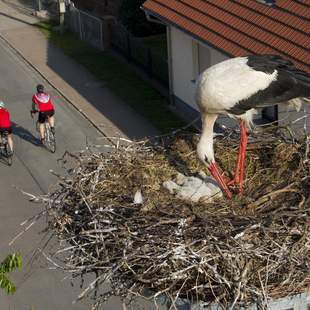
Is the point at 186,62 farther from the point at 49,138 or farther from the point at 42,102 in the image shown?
the point at 49,138

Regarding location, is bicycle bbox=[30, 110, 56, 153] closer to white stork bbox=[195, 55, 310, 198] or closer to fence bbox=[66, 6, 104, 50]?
fence bbox=[66, 6, 104, 50]

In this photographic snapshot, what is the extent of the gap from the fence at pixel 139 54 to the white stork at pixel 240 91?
38.8ft

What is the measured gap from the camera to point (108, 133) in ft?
62.2

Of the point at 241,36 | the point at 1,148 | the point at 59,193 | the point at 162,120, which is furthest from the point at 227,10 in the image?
the point at 59,193

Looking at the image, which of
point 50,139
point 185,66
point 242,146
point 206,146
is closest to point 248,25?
point 185,66

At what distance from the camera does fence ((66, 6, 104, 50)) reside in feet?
82.1

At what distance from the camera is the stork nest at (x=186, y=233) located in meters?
6.78

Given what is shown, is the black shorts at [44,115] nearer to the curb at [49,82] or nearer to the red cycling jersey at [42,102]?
the red cycling jersey at [42,102]

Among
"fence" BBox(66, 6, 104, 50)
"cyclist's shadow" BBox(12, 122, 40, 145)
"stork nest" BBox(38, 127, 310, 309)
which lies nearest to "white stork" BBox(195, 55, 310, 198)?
"stork nest" BBox(38, 127, 310, 309)

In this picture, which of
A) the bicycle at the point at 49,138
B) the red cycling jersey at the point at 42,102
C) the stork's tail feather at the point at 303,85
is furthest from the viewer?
the bicycle at the point at 49,138

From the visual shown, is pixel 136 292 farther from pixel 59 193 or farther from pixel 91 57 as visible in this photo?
pixel 91 57

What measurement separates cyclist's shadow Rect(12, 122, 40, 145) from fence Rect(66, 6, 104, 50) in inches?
220

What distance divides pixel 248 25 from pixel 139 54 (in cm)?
800

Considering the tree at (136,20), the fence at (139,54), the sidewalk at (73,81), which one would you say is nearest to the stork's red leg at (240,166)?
the sidewalk at (73,81)
